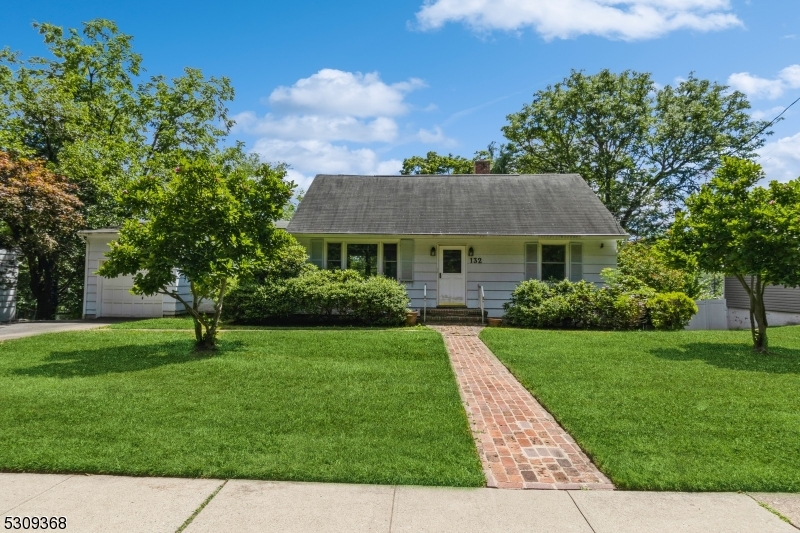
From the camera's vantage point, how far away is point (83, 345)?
30.8 feet

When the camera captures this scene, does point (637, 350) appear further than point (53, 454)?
Yes

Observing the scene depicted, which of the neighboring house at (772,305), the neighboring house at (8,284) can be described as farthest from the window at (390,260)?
the neighboring house at (8,284)

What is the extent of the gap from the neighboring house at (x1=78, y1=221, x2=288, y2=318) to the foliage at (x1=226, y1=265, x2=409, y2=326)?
11.7 feet

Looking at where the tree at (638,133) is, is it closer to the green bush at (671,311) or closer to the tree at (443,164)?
the tree at (443,164)

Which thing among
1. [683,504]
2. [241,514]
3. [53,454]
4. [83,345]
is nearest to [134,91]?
[83,345]

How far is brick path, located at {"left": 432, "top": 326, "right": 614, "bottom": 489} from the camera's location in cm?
379

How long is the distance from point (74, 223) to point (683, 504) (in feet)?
57.0

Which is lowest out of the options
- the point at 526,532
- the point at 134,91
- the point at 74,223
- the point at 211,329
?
the point at 526,532

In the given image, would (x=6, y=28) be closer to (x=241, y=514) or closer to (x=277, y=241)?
(x=277, y=241)

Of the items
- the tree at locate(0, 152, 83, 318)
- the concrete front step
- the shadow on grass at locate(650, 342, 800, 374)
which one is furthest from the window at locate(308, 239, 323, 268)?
the shadow on grass at locate(650, 342, 800, 374)

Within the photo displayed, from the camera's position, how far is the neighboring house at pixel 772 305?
15508 millimetres

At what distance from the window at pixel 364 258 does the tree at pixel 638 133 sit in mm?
15987

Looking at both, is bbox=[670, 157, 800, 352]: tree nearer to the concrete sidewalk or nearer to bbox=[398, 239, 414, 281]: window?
the concrete sidewalk

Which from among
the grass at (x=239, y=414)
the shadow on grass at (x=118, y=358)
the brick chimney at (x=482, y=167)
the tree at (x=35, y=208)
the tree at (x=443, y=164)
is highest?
the tree at (x=443, y=164)
